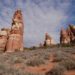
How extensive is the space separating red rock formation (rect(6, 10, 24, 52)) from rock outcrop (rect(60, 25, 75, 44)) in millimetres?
34121

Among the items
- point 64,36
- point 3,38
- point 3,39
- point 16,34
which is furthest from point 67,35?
point 16,34

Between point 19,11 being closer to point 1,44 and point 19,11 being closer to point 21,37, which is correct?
point 21,37

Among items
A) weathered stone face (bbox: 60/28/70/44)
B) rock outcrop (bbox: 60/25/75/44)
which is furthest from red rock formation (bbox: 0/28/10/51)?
weathered stone face (bbox: 60/28/70/44)

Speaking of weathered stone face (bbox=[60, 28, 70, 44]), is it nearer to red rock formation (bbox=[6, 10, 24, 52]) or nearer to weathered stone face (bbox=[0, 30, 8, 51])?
weathered stone face (bbox=[0, 30, 8, 51])

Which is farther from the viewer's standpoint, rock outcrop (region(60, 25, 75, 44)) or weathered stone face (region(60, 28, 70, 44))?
weathered stone face (region(60, 28, 70, 44))

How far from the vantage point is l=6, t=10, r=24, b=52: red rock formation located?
4650cm

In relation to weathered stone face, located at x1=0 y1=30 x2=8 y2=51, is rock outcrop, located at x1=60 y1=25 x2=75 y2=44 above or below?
above

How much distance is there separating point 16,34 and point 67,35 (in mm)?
40827

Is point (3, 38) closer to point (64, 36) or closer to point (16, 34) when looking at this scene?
point (16, 34)

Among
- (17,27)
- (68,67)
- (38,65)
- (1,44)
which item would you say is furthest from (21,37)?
(68,67)

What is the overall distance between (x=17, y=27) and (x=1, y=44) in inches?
285

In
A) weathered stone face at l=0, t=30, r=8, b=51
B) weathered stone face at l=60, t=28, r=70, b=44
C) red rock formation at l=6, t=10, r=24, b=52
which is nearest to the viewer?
red rock formation at l=6, t=10, r=24, b=52

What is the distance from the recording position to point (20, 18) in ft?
163

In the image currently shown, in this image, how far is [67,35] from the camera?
83.8 m
